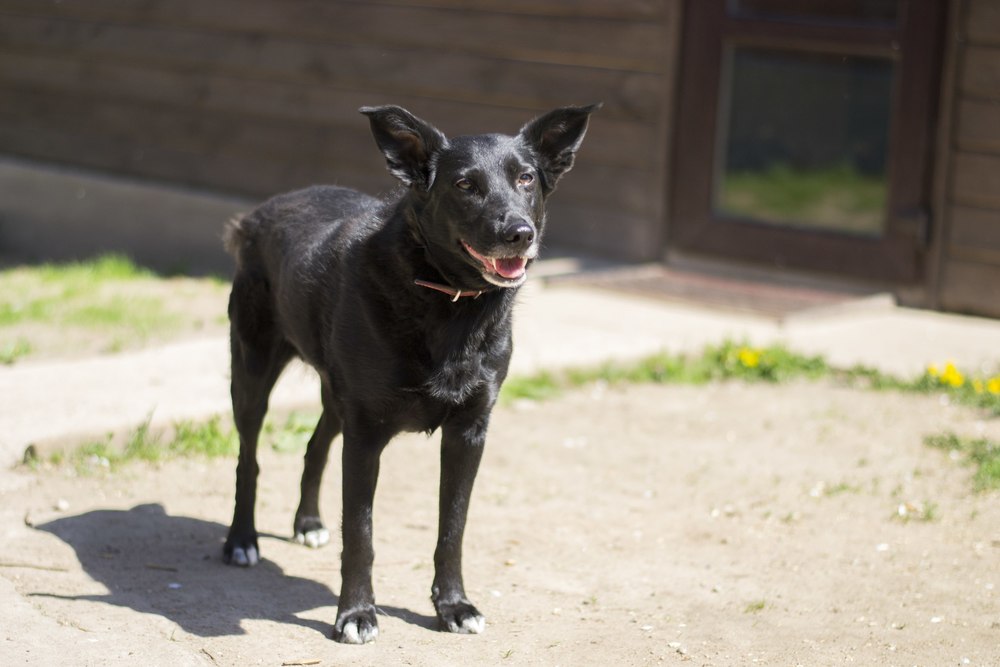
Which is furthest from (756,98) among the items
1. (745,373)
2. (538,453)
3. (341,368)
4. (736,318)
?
(341,368)

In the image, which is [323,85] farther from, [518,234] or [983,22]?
[518,234]

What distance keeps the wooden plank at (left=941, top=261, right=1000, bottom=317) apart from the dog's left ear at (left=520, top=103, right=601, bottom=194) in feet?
14.4

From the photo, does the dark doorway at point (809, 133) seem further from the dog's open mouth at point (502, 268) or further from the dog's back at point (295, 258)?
the dog's open mouth at point (502, 268)

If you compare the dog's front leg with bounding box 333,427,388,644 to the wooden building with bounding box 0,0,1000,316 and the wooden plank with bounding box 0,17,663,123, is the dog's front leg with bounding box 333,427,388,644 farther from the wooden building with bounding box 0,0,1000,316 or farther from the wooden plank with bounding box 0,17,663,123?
the wooden plank with bounding box 0,17,663,123

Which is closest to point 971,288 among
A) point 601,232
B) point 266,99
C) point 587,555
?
point 601,232

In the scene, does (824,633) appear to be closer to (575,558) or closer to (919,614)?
(919,614)

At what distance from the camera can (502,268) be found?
3.61 metres

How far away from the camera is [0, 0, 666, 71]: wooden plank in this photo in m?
8.47

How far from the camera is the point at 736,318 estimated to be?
7559 mm

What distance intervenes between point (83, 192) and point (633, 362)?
220 inches

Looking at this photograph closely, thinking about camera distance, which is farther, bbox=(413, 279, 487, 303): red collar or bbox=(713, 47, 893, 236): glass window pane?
bbox=(713, 47, 893, 236): glass window pane

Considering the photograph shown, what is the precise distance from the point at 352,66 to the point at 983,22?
4432 mm

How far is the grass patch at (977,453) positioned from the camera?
525 cm

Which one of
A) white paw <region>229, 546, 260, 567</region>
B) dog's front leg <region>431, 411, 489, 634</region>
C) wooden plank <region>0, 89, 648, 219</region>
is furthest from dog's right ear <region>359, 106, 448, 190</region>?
wooden plank <region>0, 89, 648, 219</region>
